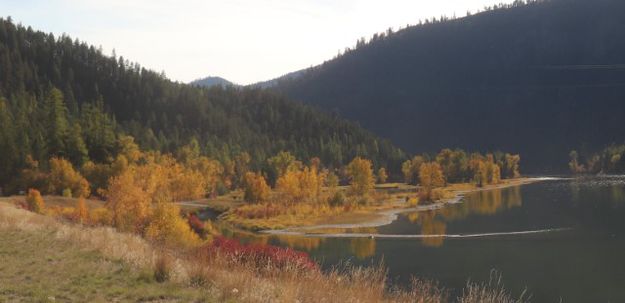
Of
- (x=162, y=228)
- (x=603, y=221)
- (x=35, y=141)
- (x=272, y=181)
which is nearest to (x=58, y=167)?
(x=35, y=141)

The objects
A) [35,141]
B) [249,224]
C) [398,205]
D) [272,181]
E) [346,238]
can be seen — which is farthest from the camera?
[272,181]

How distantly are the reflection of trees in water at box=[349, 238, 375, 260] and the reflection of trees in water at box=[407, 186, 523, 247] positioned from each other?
6.72 m

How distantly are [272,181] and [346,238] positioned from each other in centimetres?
8275

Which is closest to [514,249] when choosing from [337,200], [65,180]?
[337,200]

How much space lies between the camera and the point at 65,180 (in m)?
89.7

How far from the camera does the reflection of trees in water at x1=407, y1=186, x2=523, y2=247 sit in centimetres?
7794

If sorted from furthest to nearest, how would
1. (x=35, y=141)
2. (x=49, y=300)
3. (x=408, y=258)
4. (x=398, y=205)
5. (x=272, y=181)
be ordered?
(x=272, y=181), (x=398, y=205), (x=35, y=141), (x=408, y=258), (x=49, y=300)

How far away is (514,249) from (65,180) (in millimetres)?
67585

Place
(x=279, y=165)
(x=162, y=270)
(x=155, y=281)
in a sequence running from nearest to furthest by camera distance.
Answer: (x=155, y=281) → (x=162, y=270) → (x=279, y=165)

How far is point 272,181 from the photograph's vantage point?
155 metres

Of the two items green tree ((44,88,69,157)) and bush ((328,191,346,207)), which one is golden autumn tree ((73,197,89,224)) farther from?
bush ((328,191,346,207))

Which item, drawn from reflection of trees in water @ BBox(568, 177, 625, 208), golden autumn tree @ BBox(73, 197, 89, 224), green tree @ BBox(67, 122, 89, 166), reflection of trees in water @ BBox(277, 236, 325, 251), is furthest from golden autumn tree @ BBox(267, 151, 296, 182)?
golden autumn tree @ BBox(73, 197, 89, 224)

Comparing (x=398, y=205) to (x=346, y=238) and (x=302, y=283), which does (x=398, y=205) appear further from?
(x=302, y=283)

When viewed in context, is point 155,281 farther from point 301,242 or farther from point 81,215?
point 301,242
